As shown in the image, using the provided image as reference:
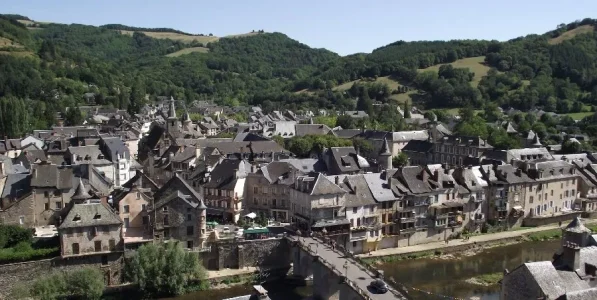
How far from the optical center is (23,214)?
5234 cm

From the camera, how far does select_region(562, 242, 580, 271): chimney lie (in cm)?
3182

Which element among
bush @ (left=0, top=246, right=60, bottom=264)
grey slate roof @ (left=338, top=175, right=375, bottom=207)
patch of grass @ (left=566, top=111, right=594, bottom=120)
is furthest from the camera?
patch of grass @ (left=566, top=111, right=594, bottom=120)

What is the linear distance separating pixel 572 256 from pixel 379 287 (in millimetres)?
11778

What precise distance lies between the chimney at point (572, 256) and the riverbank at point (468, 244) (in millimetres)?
23035

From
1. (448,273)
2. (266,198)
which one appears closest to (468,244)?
(448,273)

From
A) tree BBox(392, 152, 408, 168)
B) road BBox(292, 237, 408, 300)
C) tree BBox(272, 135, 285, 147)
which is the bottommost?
road BBox(292, 237, 408, 300)

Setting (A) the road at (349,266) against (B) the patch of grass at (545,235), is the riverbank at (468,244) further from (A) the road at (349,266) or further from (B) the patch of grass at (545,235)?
(A) the road at (349,266)

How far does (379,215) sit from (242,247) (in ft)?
49.3

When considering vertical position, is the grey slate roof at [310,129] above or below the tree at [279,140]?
above

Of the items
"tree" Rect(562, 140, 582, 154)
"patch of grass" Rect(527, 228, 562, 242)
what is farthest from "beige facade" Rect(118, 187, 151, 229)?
"tree" Rect(562, 140, 582, 154)

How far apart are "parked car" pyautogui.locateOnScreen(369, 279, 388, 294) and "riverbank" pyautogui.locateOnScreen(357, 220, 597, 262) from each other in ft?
52.5

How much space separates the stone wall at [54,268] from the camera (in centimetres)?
4253

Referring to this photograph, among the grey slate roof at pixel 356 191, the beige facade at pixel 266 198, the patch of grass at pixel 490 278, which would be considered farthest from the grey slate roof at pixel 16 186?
the patch of grass at pixel 490 278

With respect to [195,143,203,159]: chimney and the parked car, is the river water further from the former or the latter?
[195,143,203,159]: chimney
